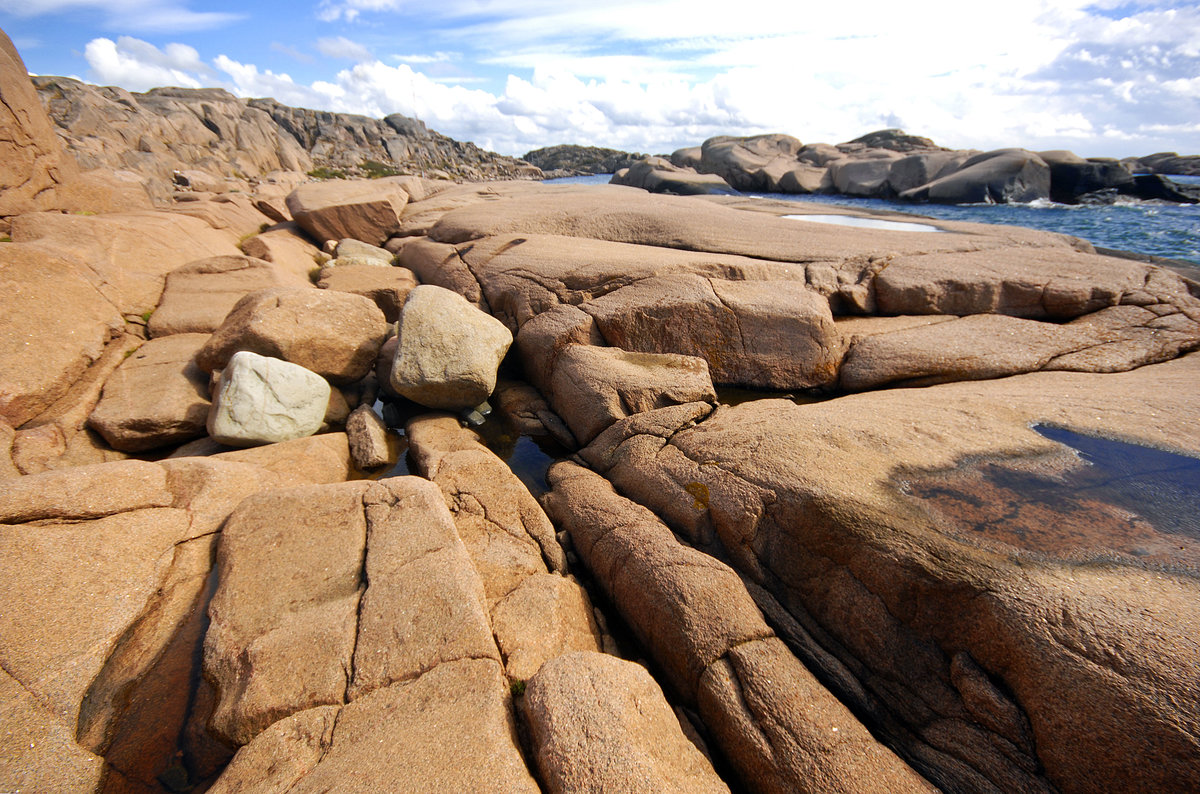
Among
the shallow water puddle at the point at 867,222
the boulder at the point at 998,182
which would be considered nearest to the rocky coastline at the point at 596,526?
the shallow water puddle at the point at 867,222

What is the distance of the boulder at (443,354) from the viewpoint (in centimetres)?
601

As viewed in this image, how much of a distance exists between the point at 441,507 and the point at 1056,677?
3.77 metres

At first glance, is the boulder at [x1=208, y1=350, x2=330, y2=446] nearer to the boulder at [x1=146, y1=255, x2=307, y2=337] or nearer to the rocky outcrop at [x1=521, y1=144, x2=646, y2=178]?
the boulder at [x1=146, y1=255, x2=307, y2=337]

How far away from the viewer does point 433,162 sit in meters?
60.7

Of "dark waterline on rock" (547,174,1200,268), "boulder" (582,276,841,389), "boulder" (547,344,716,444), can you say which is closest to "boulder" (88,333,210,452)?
"boulder" (547,344,716,444)

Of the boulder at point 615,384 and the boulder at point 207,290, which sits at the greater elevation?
the boulder at point 207,290

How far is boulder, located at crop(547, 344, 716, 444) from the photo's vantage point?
18.5 ft

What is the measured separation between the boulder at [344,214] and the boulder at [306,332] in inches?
207

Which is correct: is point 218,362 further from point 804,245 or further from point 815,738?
point 804,245

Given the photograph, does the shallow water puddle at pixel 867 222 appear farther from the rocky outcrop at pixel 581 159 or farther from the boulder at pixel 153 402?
the rocky outcrop at pixel 581 159

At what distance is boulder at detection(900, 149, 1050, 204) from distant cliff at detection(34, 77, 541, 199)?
3498cm

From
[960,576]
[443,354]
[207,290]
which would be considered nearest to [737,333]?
[443,354]

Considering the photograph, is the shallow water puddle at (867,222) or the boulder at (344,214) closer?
the boulder at (344,214)

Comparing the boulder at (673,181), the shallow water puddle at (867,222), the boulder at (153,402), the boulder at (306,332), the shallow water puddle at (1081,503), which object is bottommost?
the boulder at (153,402)
